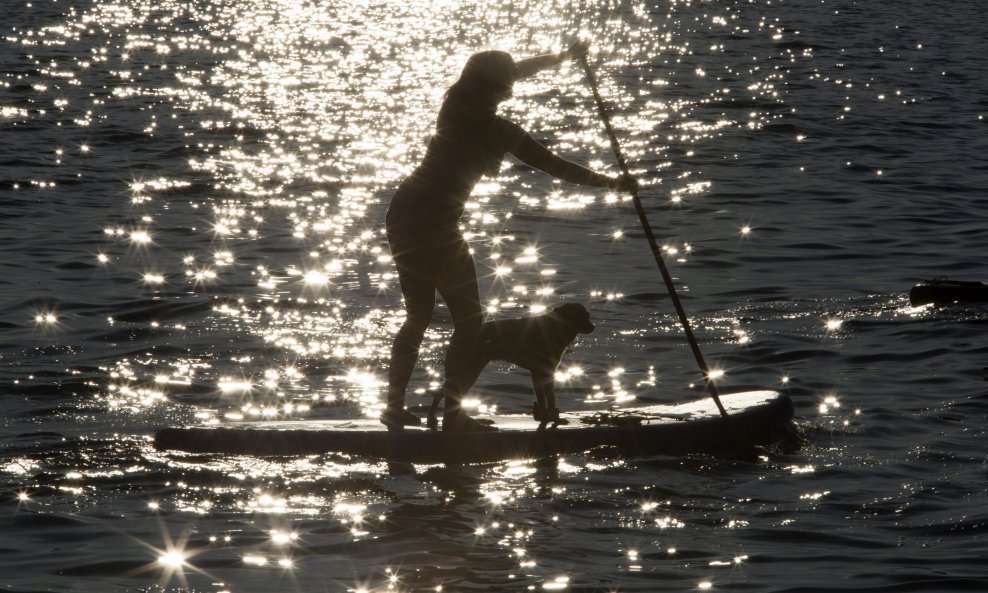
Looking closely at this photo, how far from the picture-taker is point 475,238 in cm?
1997

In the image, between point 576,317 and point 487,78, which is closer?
point 487,78

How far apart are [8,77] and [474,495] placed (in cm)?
3036

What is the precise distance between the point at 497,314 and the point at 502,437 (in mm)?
5572

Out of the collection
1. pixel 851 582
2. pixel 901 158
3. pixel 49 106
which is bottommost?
pixel 851 582

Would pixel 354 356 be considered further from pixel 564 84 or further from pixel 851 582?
pixel 564 84

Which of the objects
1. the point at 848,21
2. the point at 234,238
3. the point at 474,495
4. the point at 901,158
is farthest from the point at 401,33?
the point at 474,495

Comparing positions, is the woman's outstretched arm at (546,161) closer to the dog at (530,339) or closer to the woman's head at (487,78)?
the woman's head at (487,78)

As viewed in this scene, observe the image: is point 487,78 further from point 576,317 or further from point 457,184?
point 576,317

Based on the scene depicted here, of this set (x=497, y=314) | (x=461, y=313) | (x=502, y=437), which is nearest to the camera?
(x=461, y=313)

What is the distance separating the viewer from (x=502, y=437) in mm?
9961

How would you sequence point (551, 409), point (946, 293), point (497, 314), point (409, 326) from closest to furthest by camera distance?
1. point (409, 326)
2. point (551, 409)
3. point (946, 293)
4. point (497, 314)

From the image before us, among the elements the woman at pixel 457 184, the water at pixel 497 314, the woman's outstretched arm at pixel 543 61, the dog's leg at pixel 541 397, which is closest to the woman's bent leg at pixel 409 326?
the woman at pixel 457 184

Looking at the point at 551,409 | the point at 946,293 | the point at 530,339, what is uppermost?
the point at 946,293

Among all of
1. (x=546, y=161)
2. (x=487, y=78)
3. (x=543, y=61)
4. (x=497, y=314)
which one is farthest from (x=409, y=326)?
(x=497, y=314)
